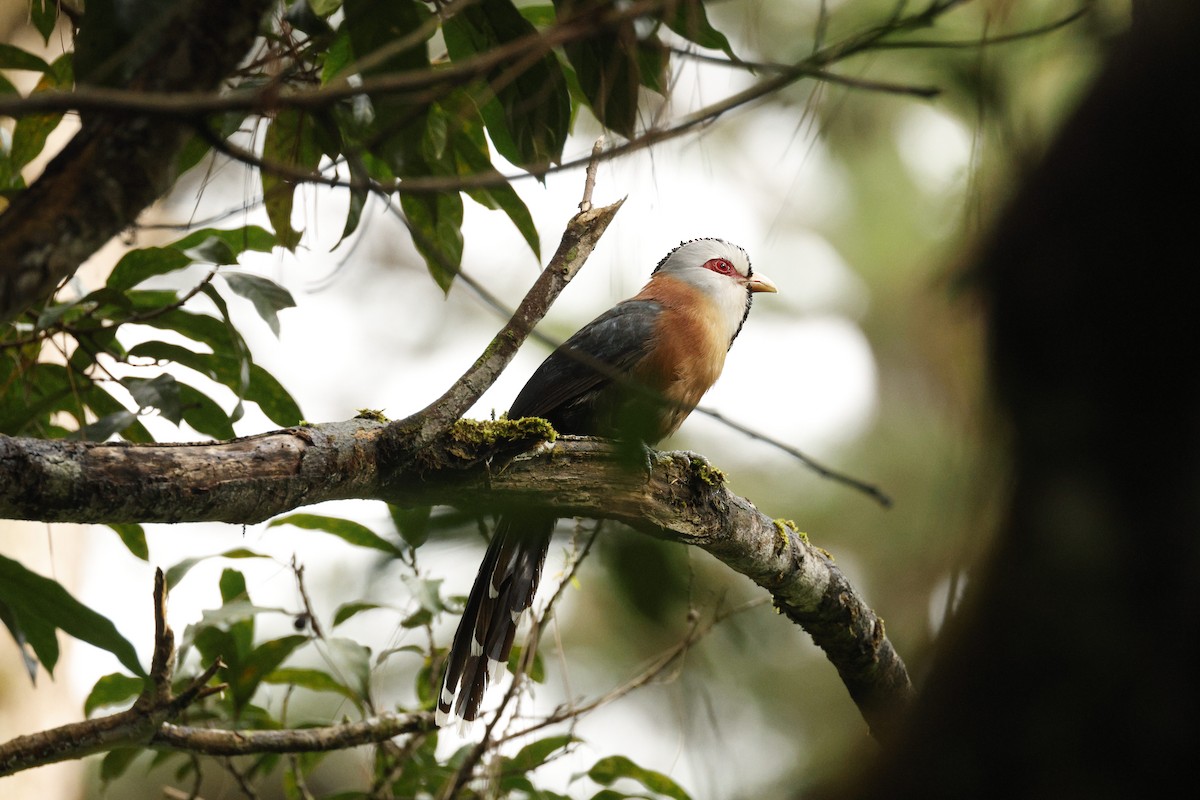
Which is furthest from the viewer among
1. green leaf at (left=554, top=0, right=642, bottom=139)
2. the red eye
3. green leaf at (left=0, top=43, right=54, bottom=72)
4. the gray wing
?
the red eye

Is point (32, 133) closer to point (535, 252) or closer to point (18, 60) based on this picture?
point (18, 60)

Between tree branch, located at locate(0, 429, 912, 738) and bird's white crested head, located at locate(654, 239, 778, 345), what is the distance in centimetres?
138

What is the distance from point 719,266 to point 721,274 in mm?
59

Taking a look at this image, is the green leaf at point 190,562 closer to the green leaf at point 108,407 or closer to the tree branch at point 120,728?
the tree branch at point 120,728

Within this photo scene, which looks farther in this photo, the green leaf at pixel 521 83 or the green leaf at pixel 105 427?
the green leaf at pixel 105 427

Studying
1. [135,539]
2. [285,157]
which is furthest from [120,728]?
[285,157]

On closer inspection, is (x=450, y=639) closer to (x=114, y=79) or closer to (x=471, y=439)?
(x=471, y=439)

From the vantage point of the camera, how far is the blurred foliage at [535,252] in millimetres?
647

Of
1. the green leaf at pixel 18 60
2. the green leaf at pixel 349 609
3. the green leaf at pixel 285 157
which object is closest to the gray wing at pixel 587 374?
the green leaf at pixel 349 609

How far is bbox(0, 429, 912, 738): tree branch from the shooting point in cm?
134

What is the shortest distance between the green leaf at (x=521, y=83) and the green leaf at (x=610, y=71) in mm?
56

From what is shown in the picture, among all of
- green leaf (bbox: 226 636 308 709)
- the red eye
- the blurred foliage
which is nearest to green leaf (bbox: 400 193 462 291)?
the blurred foliage

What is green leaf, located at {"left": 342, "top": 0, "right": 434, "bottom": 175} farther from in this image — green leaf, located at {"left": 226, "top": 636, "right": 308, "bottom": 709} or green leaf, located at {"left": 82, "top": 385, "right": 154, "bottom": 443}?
green leaf, located at {"left": 226, "top": 636, "right": 308, "bottom": 709}

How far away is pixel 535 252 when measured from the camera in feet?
6.71
